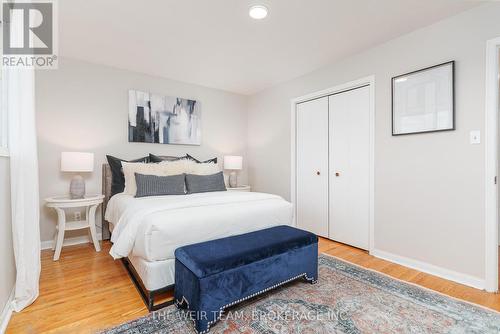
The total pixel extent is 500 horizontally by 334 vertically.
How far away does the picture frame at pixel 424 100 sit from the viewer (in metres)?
2.17

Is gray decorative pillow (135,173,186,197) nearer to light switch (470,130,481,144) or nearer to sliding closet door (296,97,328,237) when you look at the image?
sliding closet door (296,97,328,237)

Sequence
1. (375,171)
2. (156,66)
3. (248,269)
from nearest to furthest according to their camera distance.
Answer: (248,269) → (375,171) → (156,66)

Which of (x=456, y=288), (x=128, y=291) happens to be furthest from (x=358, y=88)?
(x=128, y=291)

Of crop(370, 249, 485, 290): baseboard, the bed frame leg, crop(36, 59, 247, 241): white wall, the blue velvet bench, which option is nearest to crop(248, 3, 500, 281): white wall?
crop(370, 249, 485, 290): baseboard

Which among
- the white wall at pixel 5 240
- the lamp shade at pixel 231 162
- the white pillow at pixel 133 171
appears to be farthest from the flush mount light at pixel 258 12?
the lamp shade at pixel 231 162

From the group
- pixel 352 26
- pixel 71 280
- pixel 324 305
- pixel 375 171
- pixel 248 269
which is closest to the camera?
pixel 248 269

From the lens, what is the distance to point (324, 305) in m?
1.75

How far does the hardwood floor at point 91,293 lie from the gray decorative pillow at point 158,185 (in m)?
0.77

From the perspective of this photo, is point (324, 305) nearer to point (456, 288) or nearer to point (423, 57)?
point (456, 288)

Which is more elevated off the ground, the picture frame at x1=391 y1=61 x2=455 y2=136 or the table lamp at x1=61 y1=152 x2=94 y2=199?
the picture frame at x1=391 y1=61 x2=455 y2=136

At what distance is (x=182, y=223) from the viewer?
1787 millimetres

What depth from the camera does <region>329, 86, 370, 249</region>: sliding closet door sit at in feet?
9.42

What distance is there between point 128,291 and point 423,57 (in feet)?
11.0

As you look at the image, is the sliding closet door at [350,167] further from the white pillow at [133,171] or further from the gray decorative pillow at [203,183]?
the white pillow at [133,171]
